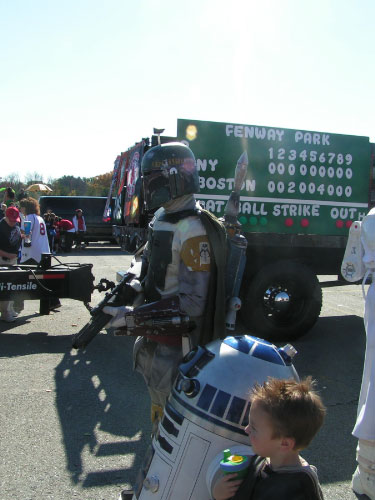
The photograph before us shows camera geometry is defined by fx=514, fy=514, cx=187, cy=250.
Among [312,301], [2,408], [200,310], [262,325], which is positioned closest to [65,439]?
[2,408]

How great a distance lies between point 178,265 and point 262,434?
109cm

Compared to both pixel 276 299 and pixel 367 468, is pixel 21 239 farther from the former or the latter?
pixel 367 468

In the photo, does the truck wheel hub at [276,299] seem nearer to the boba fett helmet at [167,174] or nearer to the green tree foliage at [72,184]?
the boba fett helmet at [167,174]

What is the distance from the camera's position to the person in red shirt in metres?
18.2

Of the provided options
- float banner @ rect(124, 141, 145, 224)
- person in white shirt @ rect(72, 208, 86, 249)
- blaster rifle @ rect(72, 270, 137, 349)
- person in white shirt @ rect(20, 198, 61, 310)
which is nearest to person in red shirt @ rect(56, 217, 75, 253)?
person in white shirt @ rect(72, 208, 86, 249)

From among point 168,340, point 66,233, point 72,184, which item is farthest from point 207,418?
point 72,184

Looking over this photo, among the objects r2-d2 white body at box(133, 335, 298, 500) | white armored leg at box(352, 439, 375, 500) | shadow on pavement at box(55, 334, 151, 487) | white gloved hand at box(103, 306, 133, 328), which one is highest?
white gloved hand at box(103, 306, 133, 328)

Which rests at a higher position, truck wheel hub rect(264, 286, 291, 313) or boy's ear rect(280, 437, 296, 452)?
boy's ear rect(280, 437, 296, 452)

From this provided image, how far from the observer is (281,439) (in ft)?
5.32

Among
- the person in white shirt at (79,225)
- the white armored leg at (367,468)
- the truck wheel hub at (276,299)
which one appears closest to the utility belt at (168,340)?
the white armored leg at (367,468)

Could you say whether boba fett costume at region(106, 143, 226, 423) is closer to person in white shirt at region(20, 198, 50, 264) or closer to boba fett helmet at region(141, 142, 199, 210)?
boba fett helmet at region(141, 142, 199, 210)

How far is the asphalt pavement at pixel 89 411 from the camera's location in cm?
315

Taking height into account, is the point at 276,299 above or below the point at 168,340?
below

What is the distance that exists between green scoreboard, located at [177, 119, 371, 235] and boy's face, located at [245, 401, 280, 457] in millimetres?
4446
